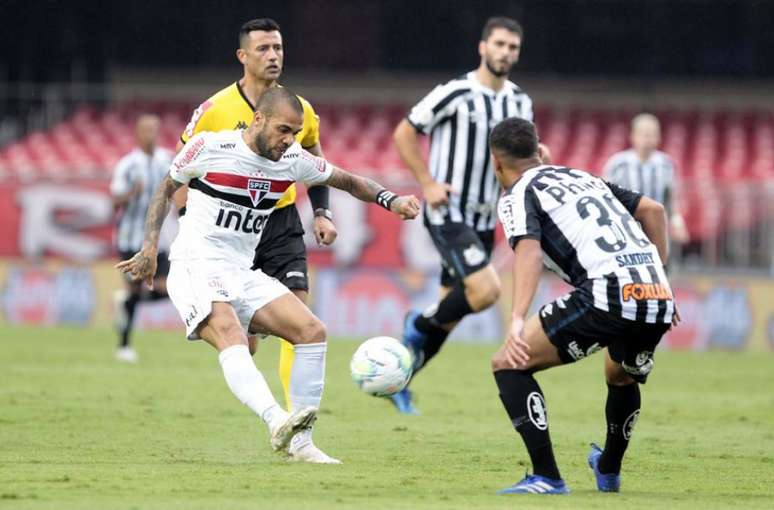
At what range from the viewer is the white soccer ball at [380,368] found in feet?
26.8

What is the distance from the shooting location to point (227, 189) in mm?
8148

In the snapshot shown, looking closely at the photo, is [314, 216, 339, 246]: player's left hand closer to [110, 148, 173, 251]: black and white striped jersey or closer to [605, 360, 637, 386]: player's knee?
[605, 360, 637, 386]: player's knee

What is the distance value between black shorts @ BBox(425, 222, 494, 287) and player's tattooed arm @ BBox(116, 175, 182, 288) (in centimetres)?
313

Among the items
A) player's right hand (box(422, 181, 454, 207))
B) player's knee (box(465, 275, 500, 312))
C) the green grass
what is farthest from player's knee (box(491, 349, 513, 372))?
player's right hand (box(422, 181, 454, 207))

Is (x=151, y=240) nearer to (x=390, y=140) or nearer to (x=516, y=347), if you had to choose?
(x=516, y=347)

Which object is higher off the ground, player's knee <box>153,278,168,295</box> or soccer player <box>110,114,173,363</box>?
soccer player <box>110,114,173,363</box>

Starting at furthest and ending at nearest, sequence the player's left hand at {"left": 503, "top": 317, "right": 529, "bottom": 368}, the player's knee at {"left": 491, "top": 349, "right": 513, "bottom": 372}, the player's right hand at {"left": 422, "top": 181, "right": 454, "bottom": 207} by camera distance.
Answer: the player's right hand at {"left": 422, "top": 181, "right": 454, "bottom": 207}, the player's knee at {"left": 491, "top": 349, "right": 513, "bottom": 372}, the player's left hand at {"left": 503, "top": 317, "right": 529, "bottom": 368}

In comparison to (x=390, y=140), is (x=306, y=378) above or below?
below

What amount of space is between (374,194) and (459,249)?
2624mm

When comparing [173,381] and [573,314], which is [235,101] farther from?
[173,381]

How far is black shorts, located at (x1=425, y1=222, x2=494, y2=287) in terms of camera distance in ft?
35.7

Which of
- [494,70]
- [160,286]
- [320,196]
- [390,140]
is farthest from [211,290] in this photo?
[390,140]

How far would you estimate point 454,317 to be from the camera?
1090 centimetres

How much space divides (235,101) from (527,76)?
20973 millimetres
